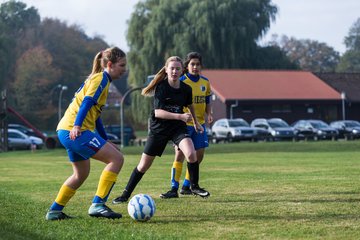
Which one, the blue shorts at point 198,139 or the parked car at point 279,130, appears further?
the parked car at point 279,130

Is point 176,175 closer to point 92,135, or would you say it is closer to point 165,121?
point 165,121

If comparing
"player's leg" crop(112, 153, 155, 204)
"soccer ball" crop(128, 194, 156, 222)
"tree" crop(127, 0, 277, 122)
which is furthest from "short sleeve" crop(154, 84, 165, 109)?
"tree" crop(127, 0, 277, 122)

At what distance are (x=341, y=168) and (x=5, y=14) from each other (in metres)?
90.3

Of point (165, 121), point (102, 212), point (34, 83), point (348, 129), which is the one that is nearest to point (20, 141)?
point (348, 129)

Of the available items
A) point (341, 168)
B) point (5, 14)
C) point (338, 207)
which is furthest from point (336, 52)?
point (338, 207)

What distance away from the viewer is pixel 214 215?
28.0ft

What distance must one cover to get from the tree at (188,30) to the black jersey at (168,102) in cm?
4782

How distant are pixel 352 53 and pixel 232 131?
86.8 meters

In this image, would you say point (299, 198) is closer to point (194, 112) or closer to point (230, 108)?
point (194, 112)

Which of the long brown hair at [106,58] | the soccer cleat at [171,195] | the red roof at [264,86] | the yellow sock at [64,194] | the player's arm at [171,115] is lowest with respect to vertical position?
the soccer cleat at [171,195]

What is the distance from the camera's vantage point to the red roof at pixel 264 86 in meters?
59.8

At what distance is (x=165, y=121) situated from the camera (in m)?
10.0

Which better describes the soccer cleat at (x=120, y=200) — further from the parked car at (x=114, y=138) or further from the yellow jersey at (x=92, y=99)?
the parked car at (x=114, y=138)

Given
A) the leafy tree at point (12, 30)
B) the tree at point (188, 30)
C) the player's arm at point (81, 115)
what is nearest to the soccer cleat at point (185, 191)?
the player's arm at point (81, 115)
